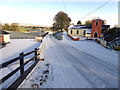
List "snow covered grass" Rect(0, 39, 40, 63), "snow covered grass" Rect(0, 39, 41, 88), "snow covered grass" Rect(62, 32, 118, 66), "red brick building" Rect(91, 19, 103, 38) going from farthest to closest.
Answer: "red brick building" Rect(91, 19, 103, 38) → "snow covered grass" Rect(0, 39, 40, 63) → "snow covered grass" Rect(62, 32, 118, 66) → "snow covered grass" Rect(0, 39, 41, 88)

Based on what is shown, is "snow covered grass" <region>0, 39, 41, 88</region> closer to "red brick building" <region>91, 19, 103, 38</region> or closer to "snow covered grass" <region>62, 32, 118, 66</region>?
"snow covered grass" <region>62, 32, 118, 66</region>

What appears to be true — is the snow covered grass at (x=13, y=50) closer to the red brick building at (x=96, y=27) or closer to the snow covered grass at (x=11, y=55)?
the snow covered grass at (x=11, y=55)

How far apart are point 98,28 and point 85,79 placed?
A: 2826 centimetres

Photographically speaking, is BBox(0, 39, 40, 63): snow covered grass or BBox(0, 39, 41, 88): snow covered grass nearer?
BBox(0, 39, 41, 88): snow covered grass

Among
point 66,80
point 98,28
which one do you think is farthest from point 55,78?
point 98,28

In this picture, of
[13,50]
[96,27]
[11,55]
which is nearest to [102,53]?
[11,55]

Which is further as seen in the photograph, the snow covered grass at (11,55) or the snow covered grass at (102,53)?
the snow covered grass at (102,53)

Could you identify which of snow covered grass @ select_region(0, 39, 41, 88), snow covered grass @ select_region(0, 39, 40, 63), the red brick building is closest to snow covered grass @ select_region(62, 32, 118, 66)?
snow covered grass @ select_region(0, 39, 41, 88)

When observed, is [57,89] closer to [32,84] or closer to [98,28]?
[32,84]

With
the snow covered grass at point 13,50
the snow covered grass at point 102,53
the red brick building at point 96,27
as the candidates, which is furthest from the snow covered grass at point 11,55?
the red brick building at point 96,27

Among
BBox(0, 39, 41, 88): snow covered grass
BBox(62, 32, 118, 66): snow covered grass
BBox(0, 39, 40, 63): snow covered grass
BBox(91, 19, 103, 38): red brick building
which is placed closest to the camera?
BBox(0, 39, 41, 88): snow covered grass

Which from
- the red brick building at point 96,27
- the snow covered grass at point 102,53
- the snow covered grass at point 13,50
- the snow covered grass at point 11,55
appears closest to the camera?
the snow covered grass at point 11,55

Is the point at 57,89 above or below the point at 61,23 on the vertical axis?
below

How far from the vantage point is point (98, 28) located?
2948 cm
